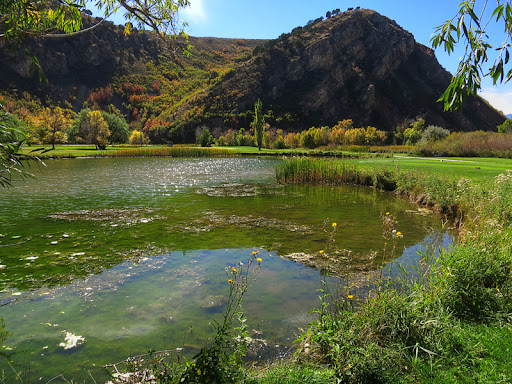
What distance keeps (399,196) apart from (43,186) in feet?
79.2

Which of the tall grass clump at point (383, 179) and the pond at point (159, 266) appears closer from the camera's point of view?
the pond at point (159, 266)

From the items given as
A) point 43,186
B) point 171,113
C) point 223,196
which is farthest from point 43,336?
point 171,113

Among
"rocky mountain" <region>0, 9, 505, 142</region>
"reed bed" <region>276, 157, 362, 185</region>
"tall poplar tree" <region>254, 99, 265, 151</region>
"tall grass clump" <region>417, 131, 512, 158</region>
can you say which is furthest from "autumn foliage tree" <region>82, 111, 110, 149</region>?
"tall grass clump" <region>417, 131, 512, 158</region>

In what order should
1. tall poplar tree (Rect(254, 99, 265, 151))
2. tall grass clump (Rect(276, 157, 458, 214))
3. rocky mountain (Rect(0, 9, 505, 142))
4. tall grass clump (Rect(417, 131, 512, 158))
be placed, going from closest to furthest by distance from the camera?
1. tall grass clump (Rect(276, 157, 458, 214))
2. tall grass clump (Rect(417, 131, 512, 158))
3. tall poplar tree (Rect(254, 99, 265, 151))
4. rocky mountain (Rect(0, 9, 505, 142))

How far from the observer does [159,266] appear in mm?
7629

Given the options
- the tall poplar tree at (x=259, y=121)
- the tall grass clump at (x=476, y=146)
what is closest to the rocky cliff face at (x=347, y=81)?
the tall poplar tree at (x=259, y=121)

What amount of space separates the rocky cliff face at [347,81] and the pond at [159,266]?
11378cm

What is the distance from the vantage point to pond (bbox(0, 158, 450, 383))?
4.63 meters

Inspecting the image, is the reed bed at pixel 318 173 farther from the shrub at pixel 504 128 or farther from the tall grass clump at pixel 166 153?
the shrub at pixel 504 128

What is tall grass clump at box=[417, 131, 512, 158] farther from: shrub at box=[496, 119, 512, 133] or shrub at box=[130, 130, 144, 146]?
shrub at box=[130, 130, 144, 146]

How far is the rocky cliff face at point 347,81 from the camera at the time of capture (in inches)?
5212

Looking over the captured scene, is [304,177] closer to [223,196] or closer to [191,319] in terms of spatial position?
[223,196]

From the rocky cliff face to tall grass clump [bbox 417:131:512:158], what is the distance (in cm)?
9366

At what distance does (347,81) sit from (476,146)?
405ft
